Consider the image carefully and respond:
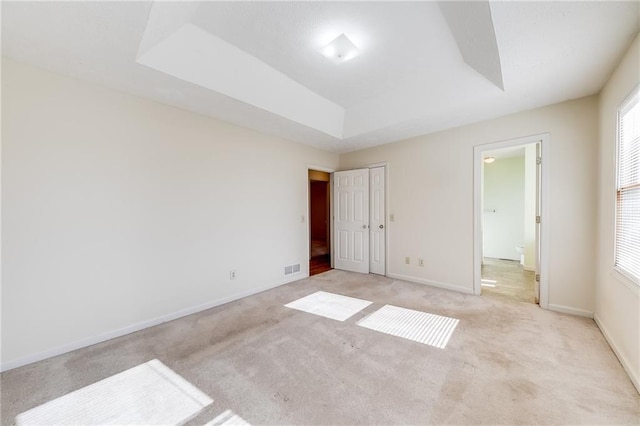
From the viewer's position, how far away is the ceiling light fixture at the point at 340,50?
7.29 feet

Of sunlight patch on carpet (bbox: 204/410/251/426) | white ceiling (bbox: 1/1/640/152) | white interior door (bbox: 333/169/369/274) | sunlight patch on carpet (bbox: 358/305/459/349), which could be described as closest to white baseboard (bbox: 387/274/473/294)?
white interior door (bbox: 333/169/369/274)

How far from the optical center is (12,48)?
6.13 ft

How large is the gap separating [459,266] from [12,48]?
522 centimetres

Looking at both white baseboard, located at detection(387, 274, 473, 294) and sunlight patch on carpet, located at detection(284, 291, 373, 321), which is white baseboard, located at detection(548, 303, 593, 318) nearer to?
white baseboard, located at detection(387, 274, 473, 294)

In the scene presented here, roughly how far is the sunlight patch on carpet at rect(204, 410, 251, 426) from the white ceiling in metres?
2.59

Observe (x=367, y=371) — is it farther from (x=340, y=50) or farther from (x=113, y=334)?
(x=340, y=50)

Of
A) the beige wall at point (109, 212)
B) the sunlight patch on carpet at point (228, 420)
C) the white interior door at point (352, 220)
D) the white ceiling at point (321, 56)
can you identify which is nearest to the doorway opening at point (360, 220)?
the white interior door at point (352, 220)

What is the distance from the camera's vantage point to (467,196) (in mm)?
3648

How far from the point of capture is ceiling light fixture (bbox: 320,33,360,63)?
2221 mm

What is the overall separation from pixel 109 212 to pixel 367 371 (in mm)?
2790

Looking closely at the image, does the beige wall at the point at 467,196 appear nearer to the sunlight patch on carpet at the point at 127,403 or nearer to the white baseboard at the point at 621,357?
the white baseboard at the point at 621,357

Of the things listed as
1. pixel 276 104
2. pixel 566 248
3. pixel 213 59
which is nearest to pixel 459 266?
pixel 566 248

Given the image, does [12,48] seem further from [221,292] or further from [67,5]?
[221,292]

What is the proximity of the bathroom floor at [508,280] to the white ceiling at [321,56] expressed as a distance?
2.52m
